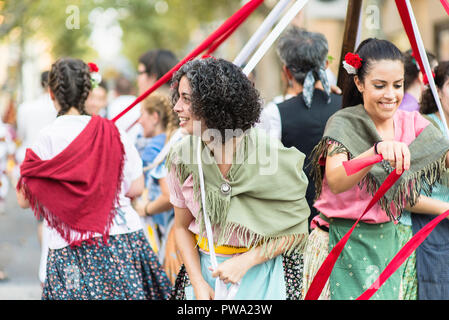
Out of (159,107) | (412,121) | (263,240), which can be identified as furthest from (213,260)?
(159,107)

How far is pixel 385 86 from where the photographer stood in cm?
289

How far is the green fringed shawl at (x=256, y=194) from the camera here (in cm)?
255

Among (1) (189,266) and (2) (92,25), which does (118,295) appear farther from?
(2) (92,25)

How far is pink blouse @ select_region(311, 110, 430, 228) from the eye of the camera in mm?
3016

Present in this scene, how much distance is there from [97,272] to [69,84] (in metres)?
1.13

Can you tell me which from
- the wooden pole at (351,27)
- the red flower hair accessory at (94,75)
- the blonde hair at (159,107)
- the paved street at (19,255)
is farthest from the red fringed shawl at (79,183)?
the paved street at (19,255)

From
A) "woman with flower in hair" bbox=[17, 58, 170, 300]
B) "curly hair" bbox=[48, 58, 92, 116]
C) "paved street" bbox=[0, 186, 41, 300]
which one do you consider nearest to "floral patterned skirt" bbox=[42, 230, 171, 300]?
"woman with flower in hair" bbox=[17, 58, 170, 300]

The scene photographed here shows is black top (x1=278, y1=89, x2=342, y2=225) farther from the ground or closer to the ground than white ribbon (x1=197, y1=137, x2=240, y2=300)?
farther from the ground

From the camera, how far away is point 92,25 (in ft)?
67.1

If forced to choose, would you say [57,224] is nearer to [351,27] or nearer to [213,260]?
[213,260]

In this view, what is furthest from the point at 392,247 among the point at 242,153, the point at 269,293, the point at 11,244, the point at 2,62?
Result: the point at 2,62

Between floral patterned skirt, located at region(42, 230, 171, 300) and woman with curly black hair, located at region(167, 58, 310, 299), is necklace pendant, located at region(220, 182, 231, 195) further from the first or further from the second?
floral patterned skirt, located at region(42, 230, 171, 300)

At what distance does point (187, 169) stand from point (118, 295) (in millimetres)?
1394

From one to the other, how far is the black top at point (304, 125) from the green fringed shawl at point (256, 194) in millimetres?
1294
